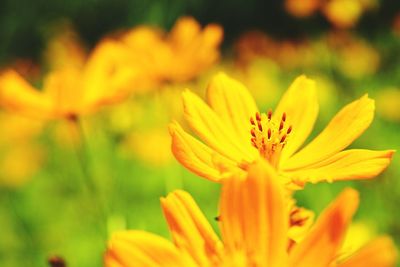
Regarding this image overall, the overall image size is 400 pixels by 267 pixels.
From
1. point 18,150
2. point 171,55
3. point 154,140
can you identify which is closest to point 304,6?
point 154,140

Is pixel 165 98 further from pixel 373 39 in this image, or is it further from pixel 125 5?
pixel 125 5

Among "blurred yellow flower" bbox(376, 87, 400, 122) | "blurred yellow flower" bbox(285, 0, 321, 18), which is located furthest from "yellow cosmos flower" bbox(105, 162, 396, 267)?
"blurred yellow flower" bbox(376, 87, 400, 122)

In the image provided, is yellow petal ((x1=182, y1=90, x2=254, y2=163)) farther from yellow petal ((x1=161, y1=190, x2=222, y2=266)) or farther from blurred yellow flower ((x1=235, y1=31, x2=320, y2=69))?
blurred yellow flower ((x1=235, y1=31, x2=320, y2=69))

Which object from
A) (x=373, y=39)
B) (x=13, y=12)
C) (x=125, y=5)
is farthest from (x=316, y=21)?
(x=13, y=12)

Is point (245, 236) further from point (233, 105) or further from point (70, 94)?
point (70, 94)

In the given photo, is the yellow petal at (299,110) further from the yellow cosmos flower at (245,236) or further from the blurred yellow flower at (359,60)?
the blurred yellow flower at (359,60)

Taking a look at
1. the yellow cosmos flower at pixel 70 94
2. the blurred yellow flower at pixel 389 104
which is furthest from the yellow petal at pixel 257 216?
the blurred yellow flower at pixel 389 104
